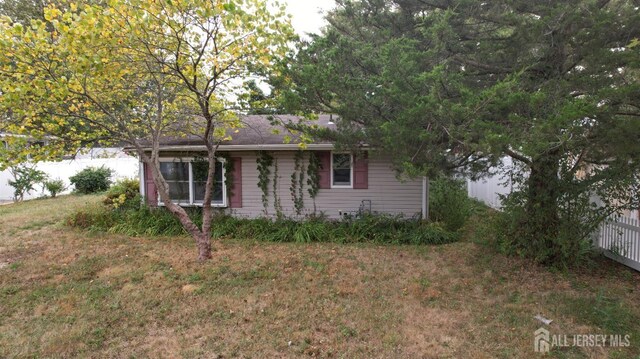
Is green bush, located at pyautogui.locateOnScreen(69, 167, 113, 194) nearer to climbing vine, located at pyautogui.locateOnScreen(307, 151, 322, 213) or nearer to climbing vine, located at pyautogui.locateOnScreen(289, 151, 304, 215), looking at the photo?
climbing vine, located at pyautogui.locateOnScreen(289, 151, 304, 215)

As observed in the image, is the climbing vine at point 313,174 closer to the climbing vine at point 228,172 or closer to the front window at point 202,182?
the climbing vine at point 228,172

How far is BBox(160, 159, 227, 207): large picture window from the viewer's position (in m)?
9.28

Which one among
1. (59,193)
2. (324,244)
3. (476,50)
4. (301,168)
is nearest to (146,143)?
(301,168)

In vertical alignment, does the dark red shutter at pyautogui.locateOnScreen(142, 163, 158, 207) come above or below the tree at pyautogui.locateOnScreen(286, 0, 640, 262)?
below

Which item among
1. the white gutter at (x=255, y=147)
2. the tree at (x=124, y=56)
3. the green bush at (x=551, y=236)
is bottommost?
the green bush at (x=551, y=236)

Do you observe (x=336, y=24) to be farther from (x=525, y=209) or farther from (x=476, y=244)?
(x=476, y=244)

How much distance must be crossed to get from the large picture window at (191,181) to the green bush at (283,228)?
425 mm

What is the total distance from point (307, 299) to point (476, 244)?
410 centimetres

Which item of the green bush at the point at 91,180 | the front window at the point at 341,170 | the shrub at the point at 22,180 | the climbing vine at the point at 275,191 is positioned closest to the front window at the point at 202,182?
the climbing vine at the point at 275,191

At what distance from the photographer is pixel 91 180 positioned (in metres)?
16.1

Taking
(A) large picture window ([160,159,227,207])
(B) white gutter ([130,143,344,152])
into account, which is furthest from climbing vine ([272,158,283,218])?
(A) large picture window ([160,159,227,207])

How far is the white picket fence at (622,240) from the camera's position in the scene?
207 inches

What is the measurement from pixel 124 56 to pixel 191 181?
4.59 meters

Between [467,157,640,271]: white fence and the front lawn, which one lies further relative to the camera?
[467,157,640,271]: white fence
